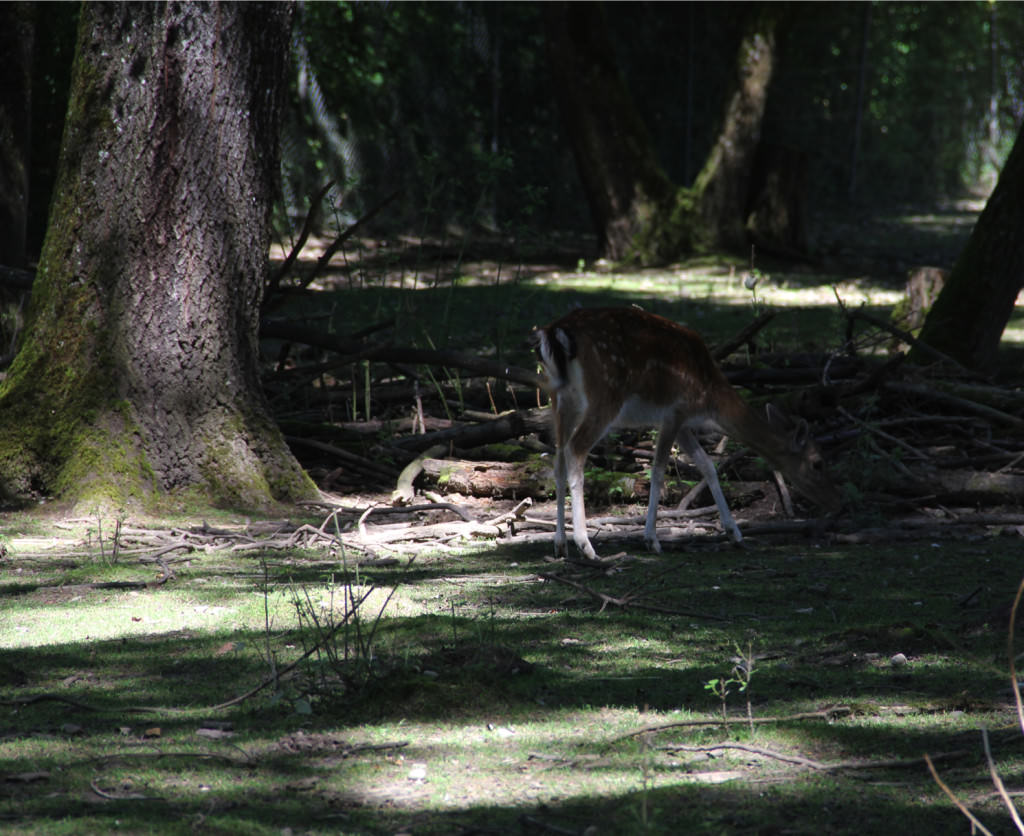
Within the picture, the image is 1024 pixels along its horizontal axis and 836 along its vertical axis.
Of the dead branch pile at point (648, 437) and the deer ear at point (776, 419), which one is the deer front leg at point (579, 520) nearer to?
the dead branch pile at point (648, 437)

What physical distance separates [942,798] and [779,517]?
459cm

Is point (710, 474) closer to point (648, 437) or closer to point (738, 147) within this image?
point (648, 437)

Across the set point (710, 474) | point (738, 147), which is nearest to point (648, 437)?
point (710, 474)

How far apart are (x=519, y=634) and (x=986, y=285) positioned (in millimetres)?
6015

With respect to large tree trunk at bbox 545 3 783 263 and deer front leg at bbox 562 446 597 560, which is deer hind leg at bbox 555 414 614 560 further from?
large tree trunk at bbox 545 3 783 263

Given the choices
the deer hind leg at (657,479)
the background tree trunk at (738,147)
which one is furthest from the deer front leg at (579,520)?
the background tree trunk at (738,147)

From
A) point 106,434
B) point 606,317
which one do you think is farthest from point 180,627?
point 606,317

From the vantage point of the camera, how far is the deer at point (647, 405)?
6926mm

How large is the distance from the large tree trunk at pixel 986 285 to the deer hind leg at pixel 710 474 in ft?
9.03

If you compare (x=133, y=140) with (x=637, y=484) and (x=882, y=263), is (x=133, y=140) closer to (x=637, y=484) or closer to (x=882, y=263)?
(x=637, y=484)

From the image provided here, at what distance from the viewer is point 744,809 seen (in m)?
3.29

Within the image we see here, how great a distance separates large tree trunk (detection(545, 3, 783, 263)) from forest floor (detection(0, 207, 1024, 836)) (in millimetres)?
9894

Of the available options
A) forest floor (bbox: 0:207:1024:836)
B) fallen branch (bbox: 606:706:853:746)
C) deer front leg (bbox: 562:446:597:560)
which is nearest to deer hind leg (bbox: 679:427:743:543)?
forest floor (bbox: 0:207:1024:836)

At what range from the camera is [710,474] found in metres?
7.44
